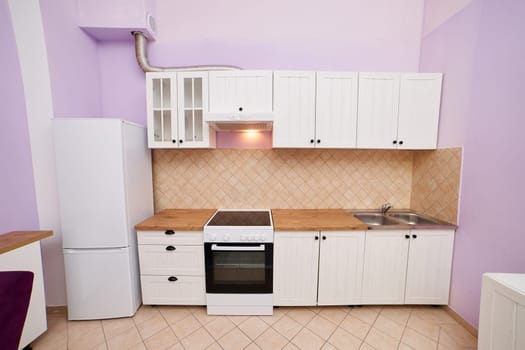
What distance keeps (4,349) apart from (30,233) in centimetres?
120

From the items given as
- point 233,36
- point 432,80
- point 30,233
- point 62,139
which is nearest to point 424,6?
point 432,80

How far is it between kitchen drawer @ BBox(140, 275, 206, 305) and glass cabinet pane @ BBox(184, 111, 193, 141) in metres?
1.38

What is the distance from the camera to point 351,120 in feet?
6.66

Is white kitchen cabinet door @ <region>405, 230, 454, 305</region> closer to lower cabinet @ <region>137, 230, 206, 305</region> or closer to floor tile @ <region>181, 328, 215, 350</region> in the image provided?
floor tile @ <region>181, 328, 215, 350</region>

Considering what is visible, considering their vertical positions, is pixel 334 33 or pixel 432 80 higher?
pixel 334 33

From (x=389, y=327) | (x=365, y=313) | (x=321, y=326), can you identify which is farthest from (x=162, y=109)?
(x=389, y=327)

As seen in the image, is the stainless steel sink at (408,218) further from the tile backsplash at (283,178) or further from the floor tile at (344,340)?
the floor tile at (344,340)

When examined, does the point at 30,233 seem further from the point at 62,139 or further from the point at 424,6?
the point at 424,6

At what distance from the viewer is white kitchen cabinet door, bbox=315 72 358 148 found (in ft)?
6.51

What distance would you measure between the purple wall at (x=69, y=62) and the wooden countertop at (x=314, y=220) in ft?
7.62

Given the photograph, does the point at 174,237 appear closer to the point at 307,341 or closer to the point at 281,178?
the point at 281,178

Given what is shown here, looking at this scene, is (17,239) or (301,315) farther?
(301,315)

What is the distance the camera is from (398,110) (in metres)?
2.02

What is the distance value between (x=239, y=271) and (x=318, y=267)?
2.45 feet
